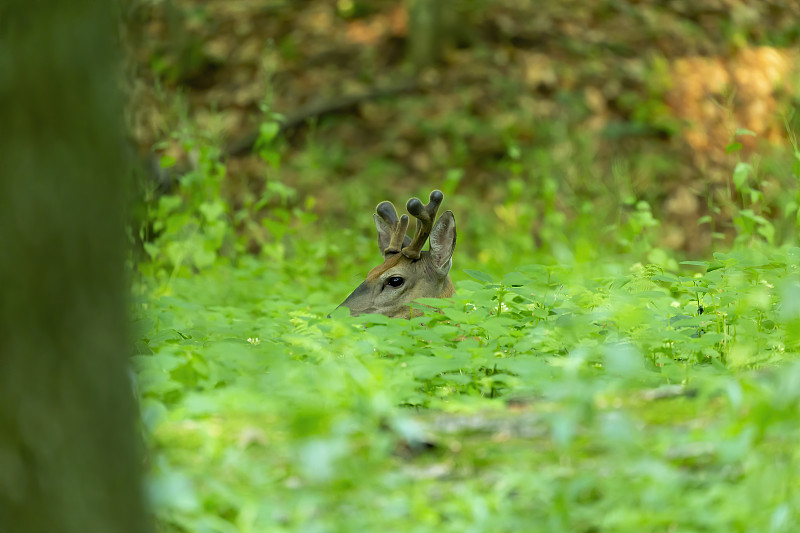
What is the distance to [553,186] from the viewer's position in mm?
8156

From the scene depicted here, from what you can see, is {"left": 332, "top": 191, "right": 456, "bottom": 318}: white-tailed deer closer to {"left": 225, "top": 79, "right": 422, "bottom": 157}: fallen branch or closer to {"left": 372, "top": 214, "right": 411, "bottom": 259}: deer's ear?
{"left": 372, "top": 214, "right": 411, "bottom": 259}: deer's ear

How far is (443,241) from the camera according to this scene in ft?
20.8

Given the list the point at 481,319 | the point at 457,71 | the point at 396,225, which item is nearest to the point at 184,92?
the point at 457,71

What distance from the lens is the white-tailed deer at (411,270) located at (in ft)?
19.5

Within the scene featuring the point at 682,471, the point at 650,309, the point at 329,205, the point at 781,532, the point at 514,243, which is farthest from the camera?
the point at 329,205

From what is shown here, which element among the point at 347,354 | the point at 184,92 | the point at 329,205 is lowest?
Result: the point at 329,205

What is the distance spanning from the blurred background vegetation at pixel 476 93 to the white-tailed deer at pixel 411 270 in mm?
3818

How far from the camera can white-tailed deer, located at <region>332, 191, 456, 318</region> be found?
19.5 feet

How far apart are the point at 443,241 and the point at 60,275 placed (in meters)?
4.53

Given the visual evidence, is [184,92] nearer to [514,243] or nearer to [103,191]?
[514,243]

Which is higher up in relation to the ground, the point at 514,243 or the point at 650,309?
the point at 650,309

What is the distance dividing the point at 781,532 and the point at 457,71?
40.5ft

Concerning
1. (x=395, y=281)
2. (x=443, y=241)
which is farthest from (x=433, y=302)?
(x=443, y=241)

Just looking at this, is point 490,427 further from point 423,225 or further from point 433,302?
point 423,225
